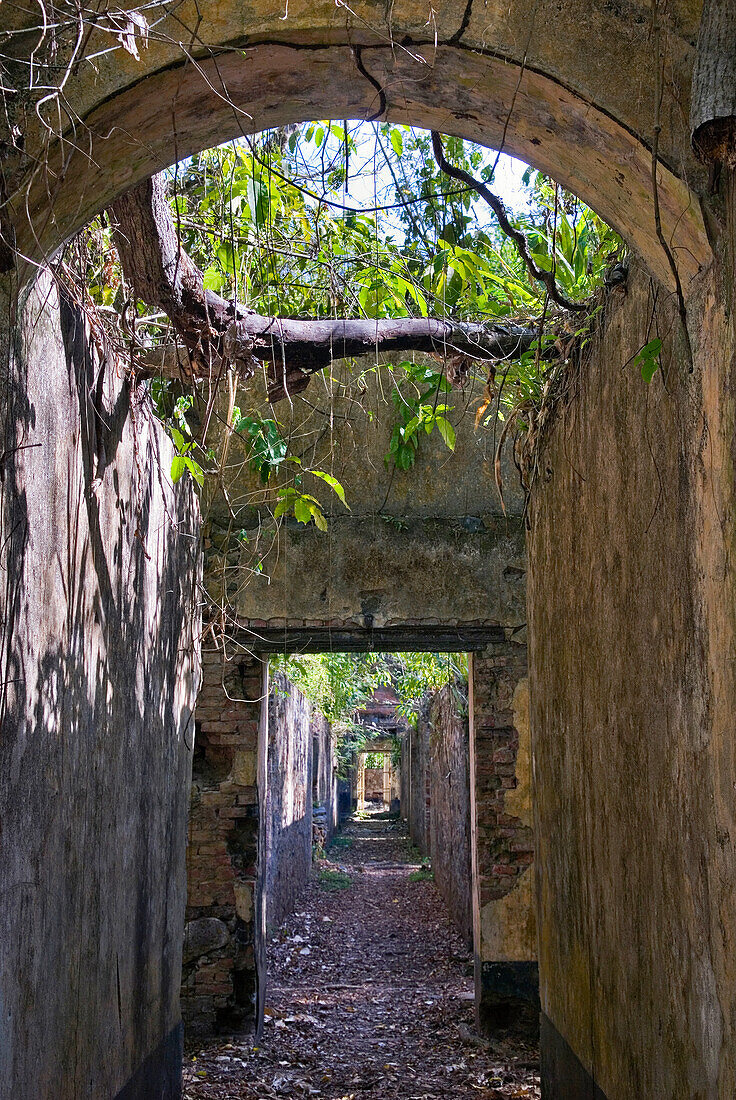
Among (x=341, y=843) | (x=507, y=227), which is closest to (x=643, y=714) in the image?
(x=507, y=227)

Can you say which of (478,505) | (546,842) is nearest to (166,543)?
(546,842)

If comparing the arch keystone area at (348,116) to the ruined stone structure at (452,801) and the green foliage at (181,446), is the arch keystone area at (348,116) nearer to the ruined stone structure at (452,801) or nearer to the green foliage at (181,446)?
the green foliage at (181,446)

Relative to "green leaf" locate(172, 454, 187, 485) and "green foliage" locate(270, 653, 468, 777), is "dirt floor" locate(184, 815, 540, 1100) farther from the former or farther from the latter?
"green leaf" locate(172, 454, 187, 485)

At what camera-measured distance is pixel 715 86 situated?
1.92 meters

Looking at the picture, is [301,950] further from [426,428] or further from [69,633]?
[69,633]

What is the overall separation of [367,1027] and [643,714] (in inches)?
200

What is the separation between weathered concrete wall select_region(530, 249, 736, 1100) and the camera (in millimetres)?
2090

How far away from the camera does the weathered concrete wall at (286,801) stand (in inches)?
379

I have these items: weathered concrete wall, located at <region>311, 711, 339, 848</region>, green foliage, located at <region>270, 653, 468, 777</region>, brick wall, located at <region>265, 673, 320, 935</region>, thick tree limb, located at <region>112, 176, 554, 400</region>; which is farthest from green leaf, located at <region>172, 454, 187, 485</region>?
weathered concrete wall, located at <region>311, 711, 339, 848</region>

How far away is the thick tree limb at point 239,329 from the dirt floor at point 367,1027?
3945mm

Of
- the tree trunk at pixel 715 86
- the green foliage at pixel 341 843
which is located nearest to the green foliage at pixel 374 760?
the green foliage at pixel 341 843

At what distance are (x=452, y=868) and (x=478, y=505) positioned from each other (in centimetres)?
583

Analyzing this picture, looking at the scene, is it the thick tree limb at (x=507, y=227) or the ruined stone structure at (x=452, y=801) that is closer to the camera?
the thick tree limb at (x=507, y=227)

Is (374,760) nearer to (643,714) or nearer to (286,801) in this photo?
(286,801)
